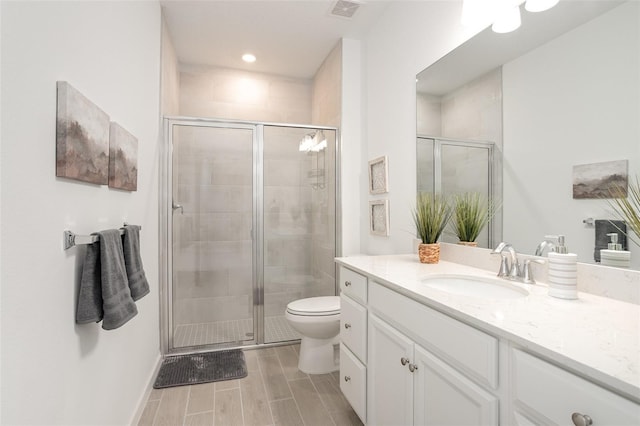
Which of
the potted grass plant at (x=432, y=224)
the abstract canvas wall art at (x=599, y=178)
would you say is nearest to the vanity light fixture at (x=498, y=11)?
the abstract canvas wall art at (x=599, y=178)

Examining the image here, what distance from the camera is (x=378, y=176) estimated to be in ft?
8.27

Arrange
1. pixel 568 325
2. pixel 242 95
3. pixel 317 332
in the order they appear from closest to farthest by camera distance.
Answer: pixel 568 325 → pixel 317 332 → pixel 242 95

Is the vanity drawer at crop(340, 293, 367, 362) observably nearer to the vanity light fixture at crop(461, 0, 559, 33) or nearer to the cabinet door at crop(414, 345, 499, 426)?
the cabinet door at crop(414, 345, 499, 426)

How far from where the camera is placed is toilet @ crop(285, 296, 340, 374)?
219 centimetres

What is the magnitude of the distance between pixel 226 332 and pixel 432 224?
195 centimetres

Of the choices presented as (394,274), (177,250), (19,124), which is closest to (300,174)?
(177,250)

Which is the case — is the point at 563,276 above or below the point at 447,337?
above

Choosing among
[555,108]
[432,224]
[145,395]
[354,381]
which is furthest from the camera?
[145,395]

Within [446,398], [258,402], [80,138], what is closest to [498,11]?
[446,398]

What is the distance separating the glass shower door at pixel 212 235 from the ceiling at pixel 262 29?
2.66 ft

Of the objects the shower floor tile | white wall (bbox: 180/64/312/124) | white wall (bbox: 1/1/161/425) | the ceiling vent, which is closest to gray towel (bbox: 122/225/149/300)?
white wall (bbox: 1/1/161/425)

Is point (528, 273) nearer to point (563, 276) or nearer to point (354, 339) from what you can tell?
point (563, 276)

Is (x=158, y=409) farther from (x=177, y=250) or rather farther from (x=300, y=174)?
(x=300, y=174)

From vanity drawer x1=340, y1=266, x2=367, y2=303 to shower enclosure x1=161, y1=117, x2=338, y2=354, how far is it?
1.13 meters
